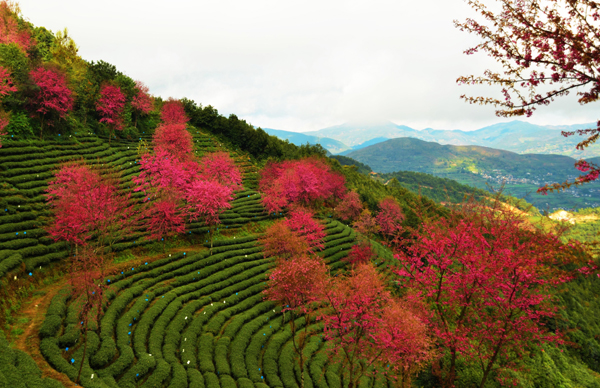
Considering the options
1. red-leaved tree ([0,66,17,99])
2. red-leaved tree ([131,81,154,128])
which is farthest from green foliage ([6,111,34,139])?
red-leaved tree ([131,81,154,128])

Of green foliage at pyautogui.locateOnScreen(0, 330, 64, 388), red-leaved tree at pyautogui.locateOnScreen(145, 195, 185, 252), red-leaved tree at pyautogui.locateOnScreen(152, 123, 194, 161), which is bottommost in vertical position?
green foliage at pyautogui.locateOnScreen(0, 330, 64, 388)

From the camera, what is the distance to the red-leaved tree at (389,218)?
169 ft

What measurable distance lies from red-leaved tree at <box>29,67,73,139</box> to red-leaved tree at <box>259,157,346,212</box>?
2889 cm

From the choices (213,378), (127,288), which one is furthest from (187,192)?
(213,378)

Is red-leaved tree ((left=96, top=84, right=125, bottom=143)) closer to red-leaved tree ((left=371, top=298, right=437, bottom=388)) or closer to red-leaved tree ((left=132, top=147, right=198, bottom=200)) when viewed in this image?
red-leaved tree ((left=132, top=147, right=198, bottom=200))

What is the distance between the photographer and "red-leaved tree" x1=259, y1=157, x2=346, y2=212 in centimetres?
4247

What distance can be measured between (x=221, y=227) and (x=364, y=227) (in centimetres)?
2264

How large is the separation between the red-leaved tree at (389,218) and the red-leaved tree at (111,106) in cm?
4766

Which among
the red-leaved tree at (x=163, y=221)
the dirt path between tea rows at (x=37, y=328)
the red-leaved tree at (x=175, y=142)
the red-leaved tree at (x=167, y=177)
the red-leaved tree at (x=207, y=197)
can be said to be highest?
the red-leaved tree at (x=175, y=142)

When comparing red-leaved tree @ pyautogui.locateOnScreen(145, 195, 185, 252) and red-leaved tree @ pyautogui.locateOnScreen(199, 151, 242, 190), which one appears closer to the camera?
red-leaved tree @ pyautogui.locateOnScreen(145, 195, 185, 252)

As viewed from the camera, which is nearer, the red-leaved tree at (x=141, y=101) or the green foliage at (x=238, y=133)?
the red-leaved tree at (x=141, y=101)

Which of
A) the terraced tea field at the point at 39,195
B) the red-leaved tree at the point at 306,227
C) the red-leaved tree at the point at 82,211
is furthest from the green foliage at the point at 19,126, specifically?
the red-leaved tree at the point at 306,227

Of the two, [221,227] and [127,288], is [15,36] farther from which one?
[127,288]

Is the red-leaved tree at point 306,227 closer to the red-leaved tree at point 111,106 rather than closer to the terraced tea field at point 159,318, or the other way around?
the terraced tea field at point 159,318
